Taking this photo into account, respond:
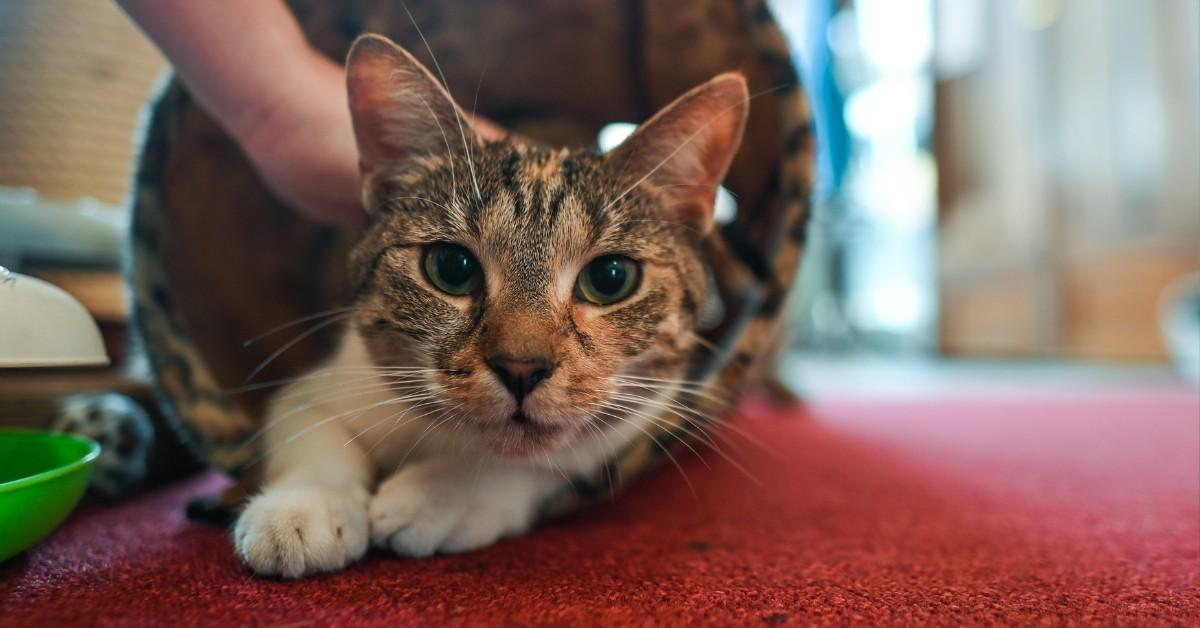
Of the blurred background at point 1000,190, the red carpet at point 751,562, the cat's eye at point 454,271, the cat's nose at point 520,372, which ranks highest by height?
the blurred background at point 1000,190

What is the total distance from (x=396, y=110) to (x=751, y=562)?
75cm

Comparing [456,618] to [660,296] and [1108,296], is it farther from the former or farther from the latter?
[1108,296]

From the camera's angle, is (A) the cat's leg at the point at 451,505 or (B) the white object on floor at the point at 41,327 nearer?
(B) the white object on floor at the point at 41,327

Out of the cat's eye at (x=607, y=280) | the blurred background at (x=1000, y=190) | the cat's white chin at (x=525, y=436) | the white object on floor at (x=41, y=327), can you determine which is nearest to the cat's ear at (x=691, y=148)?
the cat's eye at (x=607, y=280)

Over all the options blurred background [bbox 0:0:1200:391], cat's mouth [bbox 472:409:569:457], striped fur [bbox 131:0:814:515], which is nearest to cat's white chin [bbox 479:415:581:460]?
cat's mouth [bbox 472:409:569:457]

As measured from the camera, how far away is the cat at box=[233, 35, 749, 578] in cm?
73

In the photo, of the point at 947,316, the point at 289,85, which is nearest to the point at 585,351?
the point at 289,85

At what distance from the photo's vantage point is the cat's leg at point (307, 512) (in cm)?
71

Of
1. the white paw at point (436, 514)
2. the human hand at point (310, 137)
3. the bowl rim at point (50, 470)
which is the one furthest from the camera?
the human hand at point (310, 137)

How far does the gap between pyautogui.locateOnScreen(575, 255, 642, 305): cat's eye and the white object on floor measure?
58 centimetres

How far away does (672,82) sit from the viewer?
1165 mm

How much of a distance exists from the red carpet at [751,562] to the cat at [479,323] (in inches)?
2.7

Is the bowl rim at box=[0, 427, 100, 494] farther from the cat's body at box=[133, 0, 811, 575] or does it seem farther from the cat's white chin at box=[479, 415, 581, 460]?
the cat's white chin at box=[479, 415, 581, 460]

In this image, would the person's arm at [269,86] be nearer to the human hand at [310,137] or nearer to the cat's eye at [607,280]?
the human hand at [310,137]
